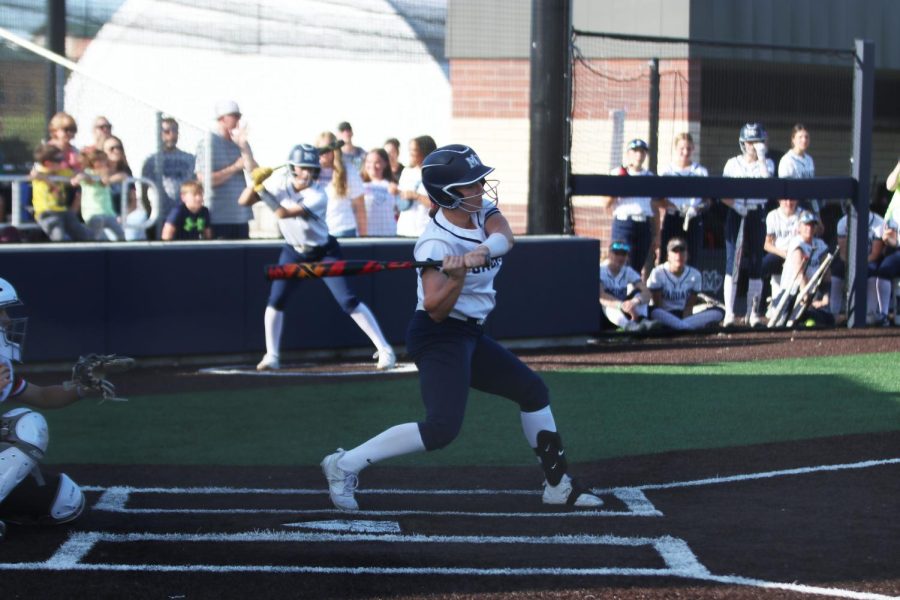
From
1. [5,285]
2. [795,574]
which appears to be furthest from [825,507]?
[5,285]

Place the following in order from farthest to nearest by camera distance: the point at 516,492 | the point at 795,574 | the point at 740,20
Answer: the point at 740,20 < the point at 516,492 < the point at 795,574

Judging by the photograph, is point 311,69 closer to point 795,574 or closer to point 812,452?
point 812,452

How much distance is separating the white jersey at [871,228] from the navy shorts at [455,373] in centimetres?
907

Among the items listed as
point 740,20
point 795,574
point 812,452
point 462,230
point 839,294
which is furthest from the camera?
point 740,20

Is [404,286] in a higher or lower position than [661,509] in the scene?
higher

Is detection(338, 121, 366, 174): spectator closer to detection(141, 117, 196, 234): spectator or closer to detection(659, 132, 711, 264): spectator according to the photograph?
detection(141, 117, 196, 234): spectator

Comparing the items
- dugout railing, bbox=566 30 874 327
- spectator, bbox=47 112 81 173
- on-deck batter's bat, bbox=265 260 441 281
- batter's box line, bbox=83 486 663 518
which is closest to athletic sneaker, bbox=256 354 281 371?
spectator, bbox=47 112 81 173

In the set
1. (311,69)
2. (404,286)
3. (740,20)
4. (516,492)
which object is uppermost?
(740,20)

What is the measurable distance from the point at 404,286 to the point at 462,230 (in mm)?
6455

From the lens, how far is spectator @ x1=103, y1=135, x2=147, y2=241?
11953mm

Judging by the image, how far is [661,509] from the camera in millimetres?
6375

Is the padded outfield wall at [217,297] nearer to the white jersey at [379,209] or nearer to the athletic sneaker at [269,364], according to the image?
the white jersey at [379,209]

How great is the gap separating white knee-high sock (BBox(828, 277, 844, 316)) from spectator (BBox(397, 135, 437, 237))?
4756 millimetres

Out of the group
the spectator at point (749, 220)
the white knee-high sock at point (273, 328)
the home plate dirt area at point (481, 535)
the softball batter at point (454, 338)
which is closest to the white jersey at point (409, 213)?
the white knee-high sock at point (273, 328)
